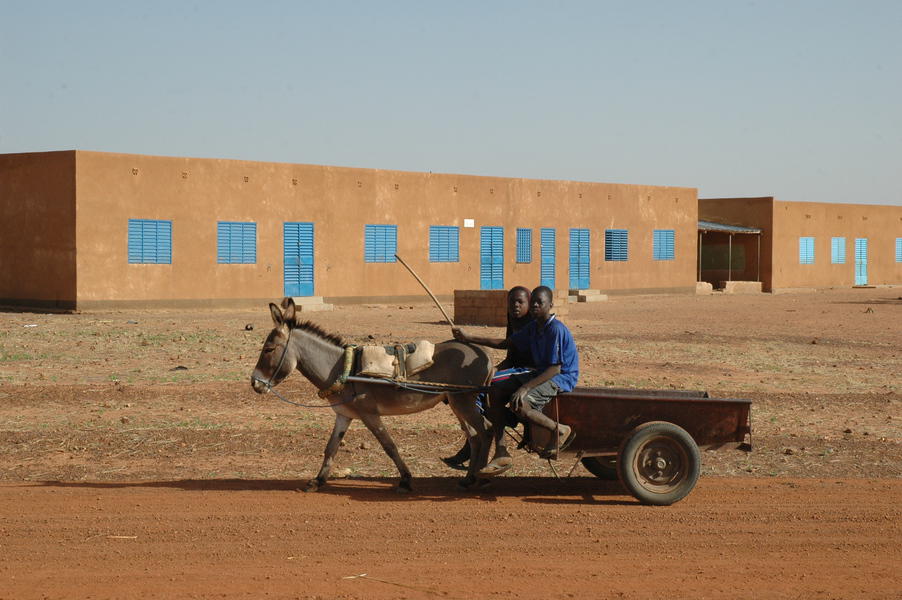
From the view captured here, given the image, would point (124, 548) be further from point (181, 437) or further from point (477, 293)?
point (477, 293)

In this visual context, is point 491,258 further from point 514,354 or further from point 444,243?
point 514,354

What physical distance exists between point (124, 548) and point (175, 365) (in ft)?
34.1

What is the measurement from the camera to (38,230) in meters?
29.3

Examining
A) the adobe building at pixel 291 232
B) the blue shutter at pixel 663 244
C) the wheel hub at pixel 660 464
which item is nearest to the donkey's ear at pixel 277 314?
the wheel hub at pixel 660 464

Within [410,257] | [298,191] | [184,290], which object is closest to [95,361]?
[184,290]

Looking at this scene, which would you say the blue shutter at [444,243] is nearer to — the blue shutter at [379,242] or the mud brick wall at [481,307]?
the blue shutter at [379,242]

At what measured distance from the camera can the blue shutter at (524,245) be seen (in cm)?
3833

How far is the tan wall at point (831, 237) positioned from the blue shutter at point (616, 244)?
30.4 feet

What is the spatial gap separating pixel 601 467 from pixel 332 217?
25.8m

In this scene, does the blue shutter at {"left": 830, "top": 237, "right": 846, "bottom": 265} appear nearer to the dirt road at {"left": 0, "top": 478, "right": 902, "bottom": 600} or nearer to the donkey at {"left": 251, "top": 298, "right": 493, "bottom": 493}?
the dirt road at {"left": 0, "top": 478, "right": 902, "bottom": 600}

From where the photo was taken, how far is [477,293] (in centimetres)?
2592

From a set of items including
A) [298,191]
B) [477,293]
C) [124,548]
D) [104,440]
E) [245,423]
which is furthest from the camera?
[298,191]

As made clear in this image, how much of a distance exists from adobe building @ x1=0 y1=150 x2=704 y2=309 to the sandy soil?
13.6m

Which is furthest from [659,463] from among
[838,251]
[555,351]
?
[838,251]
